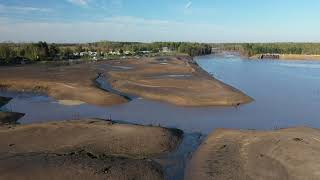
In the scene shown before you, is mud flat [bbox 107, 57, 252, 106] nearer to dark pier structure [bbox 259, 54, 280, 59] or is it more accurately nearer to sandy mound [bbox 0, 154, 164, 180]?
sandy mound [bbox 0, 154, 164, 180]

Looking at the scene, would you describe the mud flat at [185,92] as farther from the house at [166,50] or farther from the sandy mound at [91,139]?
the house at [166,50]

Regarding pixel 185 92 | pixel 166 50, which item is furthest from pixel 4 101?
pixel 166 50

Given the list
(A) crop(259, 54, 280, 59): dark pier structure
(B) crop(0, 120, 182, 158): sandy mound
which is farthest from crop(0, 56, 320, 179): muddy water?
(A) crop(259, 54, 280, 59): dark pier structure

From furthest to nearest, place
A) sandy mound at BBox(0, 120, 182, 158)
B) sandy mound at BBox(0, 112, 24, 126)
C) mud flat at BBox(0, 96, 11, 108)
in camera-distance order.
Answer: mud flat at BBox(0, 96, 11, 108)
sandy mound at BBox(0, 112, 24, 126)
sandy mound at BBox(0, 120, 182, 158)

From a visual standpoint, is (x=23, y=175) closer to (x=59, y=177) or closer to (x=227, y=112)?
(x=59, y=177)

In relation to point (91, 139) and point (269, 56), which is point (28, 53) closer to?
point (91, 139)
